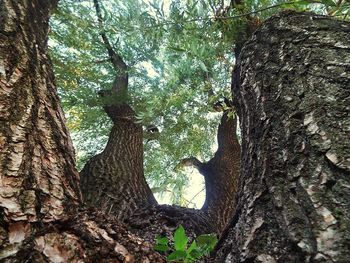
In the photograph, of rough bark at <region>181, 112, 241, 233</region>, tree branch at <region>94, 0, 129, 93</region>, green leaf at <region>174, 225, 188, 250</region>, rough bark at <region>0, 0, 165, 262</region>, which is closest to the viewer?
rough bark at <region>0, 0, 165, 262</region>

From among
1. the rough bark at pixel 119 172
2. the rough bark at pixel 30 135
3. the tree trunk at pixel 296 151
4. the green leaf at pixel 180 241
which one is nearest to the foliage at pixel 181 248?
the green leaf at pixel 180 241

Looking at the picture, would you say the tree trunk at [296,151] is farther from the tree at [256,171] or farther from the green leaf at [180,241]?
→ the green leaf at [180,241]

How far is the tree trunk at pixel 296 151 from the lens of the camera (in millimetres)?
688

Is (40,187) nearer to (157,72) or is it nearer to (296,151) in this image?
(296,151)

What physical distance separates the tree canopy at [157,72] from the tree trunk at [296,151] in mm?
1855

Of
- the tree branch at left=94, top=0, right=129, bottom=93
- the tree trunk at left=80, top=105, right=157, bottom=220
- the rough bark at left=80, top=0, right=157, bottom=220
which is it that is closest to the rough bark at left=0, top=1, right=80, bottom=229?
the rough bark at left=80, top=0, right=157, bottom=220

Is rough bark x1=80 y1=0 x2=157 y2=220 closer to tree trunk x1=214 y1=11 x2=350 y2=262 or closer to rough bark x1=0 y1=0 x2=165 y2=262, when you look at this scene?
rough bark x1=0 y1=0 x2=165 y2=262

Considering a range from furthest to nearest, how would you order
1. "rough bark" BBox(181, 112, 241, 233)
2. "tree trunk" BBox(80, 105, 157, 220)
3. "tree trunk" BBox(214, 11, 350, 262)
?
"rough bark" BBox(181, 112, 241, 233)
"tree trunk" BBox(80, 105, 157, 220)
"tree trunk" BBox(214, 11, 350, 262)

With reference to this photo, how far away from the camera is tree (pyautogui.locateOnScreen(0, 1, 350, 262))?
0.74 meters

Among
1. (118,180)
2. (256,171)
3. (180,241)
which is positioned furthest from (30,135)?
(118,180)

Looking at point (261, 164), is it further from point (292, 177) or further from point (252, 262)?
point (252, 262)

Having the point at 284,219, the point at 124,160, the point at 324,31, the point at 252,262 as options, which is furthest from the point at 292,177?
the point at 124,160

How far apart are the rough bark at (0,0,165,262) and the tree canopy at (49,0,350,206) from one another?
180 cm

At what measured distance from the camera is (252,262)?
736mm
